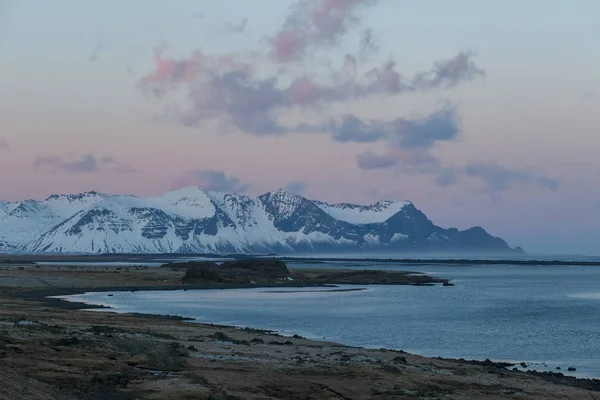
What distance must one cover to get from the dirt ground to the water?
25.0ft

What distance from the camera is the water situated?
43.9m

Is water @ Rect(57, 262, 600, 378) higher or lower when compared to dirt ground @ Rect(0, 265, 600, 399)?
lower

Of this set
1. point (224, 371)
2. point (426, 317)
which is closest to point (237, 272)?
point (426, 317)

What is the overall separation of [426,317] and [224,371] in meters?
39.2

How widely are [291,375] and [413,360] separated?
8.43 m

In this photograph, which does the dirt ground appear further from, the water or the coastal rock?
the coastal rock

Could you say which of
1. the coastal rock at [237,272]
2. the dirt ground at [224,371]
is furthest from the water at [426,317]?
the coastal rock at [237,272]

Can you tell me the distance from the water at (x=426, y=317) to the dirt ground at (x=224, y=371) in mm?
7628

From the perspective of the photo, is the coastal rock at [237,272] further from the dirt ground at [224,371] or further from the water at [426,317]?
the dirt ground at [224,371]

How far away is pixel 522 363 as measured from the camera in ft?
122

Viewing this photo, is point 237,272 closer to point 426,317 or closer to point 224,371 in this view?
point 426,317

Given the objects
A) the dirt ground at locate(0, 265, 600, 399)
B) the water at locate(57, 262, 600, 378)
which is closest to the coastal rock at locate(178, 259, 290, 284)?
the water at locate(57, 262, 600, 378)

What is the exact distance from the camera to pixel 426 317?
210ft

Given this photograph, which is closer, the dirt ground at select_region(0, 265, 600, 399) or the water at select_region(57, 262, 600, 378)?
the dirt ground at select_region(0, 265, 600, 399)
